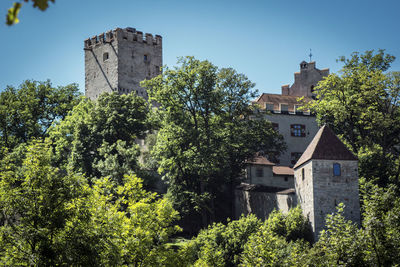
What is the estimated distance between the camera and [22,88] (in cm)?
5966

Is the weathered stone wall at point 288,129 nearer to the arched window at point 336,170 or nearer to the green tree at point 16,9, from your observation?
the arched window at point 336,170

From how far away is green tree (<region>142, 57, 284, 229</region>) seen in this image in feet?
132

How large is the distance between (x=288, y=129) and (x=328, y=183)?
19853 mm

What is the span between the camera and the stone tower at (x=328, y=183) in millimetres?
33750

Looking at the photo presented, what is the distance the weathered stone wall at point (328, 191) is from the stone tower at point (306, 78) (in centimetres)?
2915

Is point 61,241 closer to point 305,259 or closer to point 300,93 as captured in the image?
point 305,259

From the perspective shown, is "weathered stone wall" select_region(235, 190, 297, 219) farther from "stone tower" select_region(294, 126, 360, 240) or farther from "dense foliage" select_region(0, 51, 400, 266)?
"stone tower" select_region(294, 126, 360, 240)

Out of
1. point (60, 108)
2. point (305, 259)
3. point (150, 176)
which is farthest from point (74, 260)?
point (60, 108)

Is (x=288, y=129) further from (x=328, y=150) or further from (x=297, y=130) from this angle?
(x=328, y=150)

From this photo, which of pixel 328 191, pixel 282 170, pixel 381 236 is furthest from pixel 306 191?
pixel 381 236

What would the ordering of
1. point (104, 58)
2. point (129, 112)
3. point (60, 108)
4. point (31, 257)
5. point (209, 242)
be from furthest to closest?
point (104, 58) < point (60, 108) < point (129, 112) < point (209, 242) < point (31, 257)

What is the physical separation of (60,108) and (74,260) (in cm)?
4243

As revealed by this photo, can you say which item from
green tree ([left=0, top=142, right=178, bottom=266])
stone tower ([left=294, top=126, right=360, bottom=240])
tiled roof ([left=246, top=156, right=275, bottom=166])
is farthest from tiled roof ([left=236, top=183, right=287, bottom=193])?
green tree ([left=0, top=142, right=178, bottom=266])

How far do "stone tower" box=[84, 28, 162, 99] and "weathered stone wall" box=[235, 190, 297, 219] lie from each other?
87.3ft
